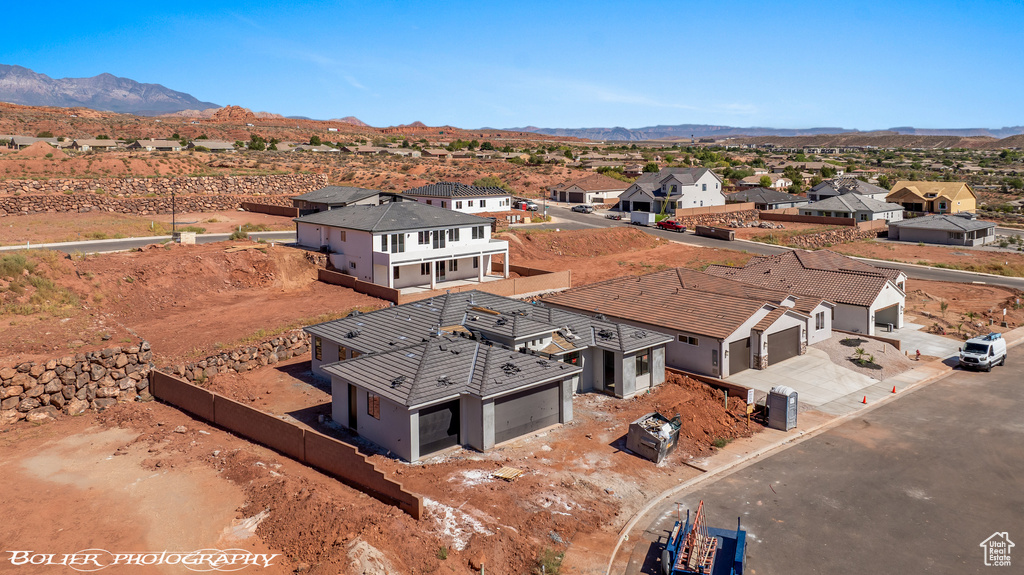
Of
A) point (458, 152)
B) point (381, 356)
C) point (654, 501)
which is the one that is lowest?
point (654, 501)

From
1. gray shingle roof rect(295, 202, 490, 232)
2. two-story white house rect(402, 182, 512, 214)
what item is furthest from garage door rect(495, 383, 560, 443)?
two-story white house rect(402, 182, 512, 214)

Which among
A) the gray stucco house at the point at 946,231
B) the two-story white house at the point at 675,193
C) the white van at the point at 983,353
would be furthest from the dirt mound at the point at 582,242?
the white van at the point at 983,353

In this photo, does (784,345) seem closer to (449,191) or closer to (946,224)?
(449,191)

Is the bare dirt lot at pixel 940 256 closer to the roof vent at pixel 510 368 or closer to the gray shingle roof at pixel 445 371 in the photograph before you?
the gray shingle roof at pixel 445 371

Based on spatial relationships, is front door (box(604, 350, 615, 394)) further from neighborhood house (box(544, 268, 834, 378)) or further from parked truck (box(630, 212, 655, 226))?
parked truck (box(630, 212, 655, 226))

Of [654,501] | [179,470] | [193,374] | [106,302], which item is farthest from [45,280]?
[654,501]

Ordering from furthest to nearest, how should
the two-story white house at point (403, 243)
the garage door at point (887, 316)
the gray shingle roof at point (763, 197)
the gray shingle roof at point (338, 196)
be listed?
1. the gray shingle roof at point (763, 197)
2. the gray shingle roof at point (338, 196)
3. the two-story white house at point (403, 243)
4. the garage door at point (887, 316)

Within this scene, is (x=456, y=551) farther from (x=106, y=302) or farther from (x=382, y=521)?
(x=106, y=302)
